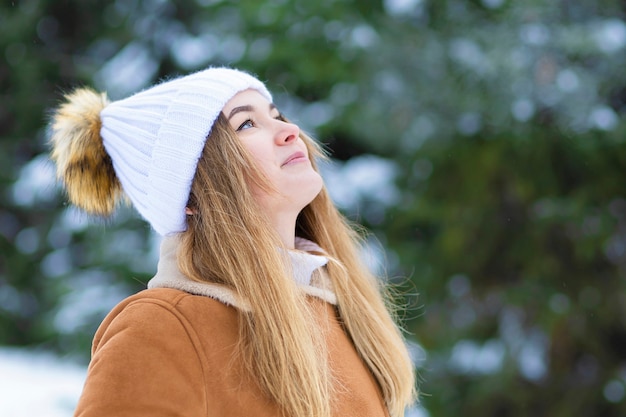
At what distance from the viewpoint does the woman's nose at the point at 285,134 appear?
1.56 meters

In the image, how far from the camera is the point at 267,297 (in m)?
1.37

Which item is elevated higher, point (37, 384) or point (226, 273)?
point (226, 273)

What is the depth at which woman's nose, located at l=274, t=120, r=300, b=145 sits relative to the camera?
156 cm

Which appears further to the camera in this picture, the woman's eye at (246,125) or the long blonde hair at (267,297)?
the woman's eye at (246,125)

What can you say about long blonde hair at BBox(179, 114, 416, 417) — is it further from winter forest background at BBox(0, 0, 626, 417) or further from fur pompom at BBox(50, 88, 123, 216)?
winter forest background at BBox(0, 0, 626, 417)

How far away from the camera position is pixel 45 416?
3.74 metres

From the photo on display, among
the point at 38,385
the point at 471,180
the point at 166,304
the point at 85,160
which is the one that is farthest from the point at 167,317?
the point at 38,385

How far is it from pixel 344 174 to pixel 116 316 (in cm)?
292

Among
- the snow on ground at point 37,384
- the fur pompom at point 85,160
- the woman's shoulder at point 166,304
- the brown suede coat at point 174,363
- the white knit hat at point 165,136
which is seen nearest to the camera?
the brown suede coat at point 174,363

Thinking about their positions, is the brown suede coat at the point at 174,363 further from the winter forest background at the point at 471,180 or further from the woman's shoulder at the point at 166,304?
the winter forest background at the point at 471,180

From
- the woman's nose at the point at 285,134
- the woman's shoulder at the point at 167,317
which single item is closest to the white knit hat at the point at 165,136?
the woman's nose at the point at 285,134

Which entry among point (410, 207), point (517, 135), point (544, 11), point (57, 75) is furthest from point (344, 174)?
point (57, 75)

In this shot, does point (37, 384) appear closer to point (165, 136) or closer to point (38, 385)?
point (38, 385)

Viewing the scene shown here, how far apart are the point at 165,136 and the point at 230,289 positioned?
0.34 metres
